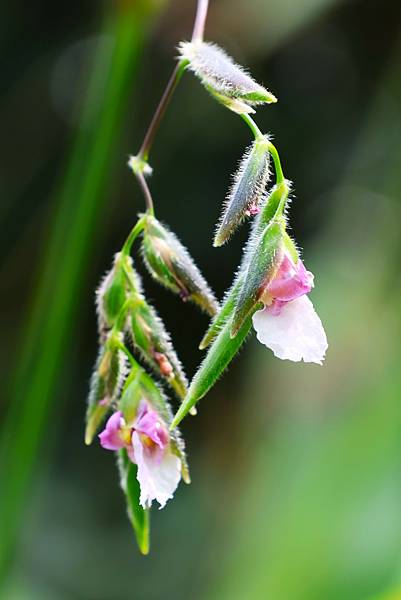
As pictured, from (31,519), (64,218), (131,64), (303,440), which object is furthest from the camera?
(31,519)

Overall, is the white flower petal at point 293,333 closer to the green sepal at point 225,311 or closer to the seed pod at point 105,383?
the green sepal at point 225,311

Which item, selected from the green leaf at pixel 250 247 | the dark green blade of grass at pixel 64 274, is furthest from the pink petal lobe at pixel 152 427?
the dark green blade of grass at pixel 64 274

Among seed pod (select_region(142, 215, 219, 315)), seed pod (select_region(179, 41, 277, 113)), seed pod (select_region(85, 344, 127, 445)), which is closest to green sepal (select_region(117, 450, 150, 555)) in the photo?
seed pod (select_region(85, 344, 127, 445))

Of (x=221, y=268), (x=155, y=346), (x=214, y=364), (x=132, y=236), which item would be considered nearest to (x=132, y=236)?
(x=132, y=236)

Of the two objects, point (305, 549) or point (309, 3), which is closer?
point (305, 549)

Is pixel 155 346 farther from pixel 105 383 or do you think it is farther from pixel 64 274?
pixel 64 274

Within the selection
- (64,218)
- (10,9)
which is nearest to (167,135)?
(10,9)

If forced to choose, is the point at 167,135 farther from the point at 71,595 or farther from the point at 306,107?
the point at 71,595
